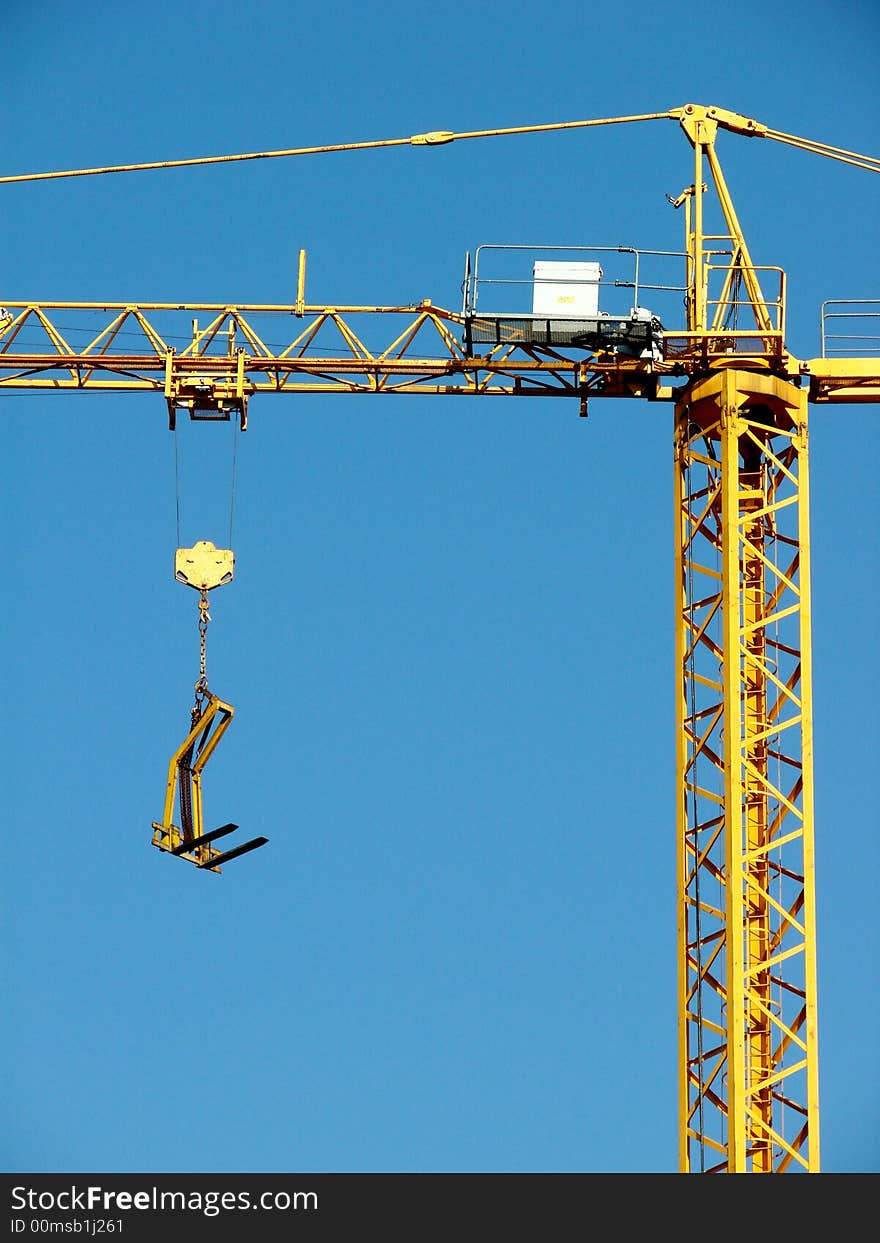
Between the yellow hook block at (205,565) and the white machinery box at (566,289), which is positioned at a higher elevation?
the white machinery box at (566,289)

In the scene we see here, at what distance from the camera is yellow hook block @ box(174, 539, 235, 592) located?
214ft

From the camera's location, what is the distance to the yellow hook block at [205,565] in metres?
65.4

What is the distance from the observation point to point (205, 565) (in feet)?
215

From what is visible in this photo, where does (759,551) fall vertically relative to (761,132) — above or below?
below

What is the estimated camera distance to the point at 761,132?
68438mm

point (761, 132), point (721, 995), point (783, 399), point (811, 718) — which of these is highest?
point (761, 132)

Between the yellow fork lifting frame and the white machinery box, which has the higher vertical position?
the white machinery box

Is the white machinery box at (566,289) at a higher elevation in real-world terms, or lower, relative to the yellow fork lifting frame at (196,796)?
higher

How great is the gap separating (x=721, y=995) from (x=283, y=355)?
1459 centimetres

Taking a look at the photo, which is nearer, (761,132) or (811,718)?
(811,718)
